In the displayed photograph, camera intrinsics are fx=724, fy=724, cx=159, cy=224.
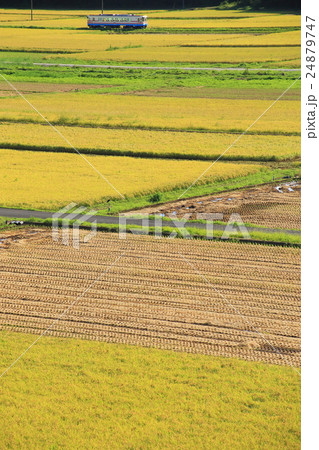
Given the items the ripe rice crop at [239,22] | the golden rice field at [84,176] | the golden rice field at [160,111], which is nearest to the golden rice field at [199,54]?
the golden rice field at [160,111]

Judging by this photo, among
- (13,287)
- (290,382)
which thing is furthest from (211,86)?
(290,382)

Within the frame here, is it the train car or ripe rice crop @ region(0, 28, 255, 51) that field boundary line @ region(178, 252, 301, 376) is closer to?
ripe rice crop @ region(0, 28, 255, 51)

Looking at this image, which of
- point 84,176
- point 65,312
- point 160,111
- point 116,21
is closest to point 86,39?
point 116,21

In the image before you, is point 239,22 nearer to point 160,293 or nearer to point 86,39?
point 86,39

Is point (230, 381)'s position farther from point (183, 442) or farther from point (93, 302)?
point (93, 302)

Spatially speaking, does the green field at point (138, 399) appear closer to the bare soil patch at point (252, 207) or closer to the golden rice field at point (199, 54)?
the bare soil patch at point (252, 207)

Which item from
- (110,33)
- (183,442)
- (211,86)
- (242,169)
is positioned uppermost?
(110,33)
